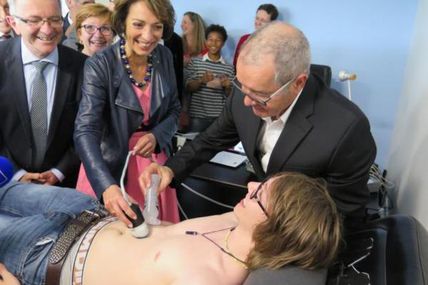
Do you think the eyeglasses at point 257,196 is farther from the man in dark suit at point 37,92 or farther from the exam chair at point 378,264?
the man in dark suit at point 37,92

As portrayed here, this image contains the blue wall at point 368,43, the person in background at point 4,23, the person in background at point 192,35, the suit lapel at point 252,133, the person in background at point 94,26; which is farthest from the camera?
the person in background at point 192,35

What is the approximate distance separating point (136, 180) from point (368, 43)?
2560mm

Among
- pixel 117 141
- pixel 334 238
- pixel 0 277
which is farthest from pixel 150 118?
pixel 334 238

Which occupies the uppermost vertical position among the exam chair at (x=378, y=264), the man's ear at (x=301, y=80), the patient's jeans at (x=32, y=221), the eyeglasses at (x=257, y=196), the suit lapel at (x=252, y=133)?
the man's ear at (x=301, y=80)

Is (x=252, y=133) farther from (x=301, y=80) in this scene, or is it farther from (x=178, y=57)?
(x=178, y=57)

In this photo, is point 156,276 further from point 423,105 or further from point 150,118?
point 423,105

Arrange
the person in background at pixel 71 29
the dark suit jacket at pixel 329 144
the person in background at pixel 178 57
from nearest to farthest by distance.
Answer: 1. the dark suit jacket at pixel 329 144
2. the person in background at pixel 71 29
3. the person in background at pixel 178 57

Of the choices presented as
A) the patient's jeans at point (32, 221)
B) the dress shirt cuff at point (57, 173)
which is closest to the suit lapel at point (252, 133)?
the patient's jeans at point (32, 221)

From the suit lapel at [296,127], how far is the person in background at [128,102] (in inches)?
22.6

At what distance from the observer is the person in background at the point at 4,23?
7.40 feet

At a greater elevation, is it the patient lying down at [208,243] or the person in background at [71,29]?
the person in background at [71,29]

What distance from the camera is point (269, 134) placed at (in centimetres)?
139

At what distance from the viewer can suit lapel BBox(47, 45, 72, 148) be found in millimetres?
1612

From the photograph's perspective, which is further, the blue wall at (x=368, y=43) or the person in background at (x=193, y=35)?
the person in background at (x=193, y=35)
